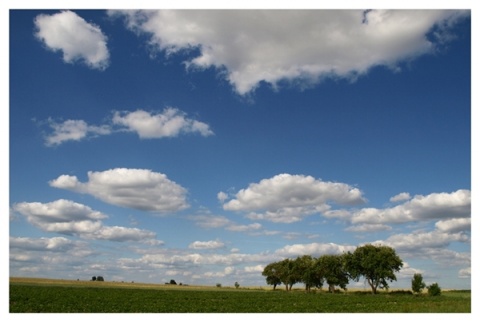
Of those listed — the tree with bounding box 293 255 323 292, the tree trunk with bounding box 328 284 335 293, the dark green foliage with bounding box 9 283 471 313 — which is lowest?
the dark green foliage with bounding box 9 283 471 313

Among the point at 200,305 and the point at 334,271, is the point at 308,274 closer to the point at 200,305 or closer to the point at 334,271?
the point at 334,271

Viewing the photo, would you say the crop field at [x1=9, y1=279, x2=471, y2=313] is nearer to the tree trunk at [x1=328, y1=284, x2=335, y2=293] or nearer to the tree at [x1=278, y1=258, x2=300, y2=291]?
the tree trunk at [x1=328, y1=284, x2=335, y2=293]

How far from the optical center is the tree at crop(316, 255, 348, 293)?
137500 mm

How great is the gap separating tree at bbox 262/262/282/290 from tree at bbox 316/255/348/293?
1454 inches

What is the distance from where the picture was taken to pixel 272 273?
181 meters

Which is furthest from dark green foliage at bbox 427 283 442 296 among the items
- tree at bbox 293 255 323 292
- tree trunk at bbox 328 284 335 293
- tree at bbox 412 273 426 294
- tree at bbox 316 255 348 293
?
tree at bbox 293 255 323 292

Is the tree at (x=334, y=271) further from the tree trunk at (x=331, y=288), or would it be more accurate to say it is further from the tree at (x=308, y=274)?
the tree at (x=308, y=274)

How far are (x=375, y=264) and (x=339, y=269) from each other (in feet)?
65.7
